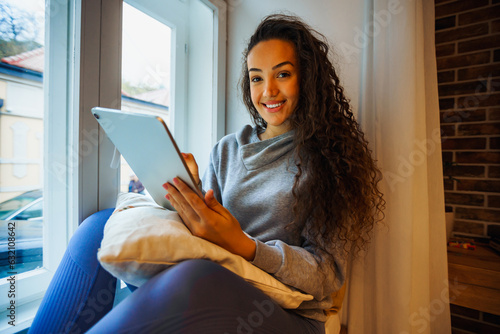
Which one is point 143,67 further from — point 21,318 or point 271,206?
point 21,318

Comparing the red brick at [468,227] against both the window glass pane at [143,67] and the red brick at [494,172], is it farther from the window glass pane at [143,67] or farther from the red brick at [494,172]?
the window glass pane at [143,67]

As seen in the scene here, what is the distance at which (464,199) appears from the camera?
50.5 inches

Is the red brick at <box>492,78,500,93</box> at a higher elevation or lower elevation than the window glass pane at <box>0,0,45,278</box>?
higher

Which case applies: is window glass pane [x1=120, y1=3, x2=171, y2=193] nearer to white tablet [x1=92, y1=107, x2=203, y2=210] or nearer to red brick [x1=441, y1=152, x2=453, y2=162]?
white tablet [x1=92, y1=107, x2=203, y2=210]

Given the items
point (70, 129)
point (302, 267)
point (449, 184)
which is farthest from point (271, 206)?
point (449, 184)

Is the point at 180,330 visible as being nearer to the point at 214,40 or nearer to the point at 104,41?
the point at 104,41

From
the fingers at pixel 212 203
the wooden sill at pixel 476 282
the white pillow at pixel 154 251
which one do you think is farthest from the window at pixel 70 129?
the wooden sill at pixel 476 282

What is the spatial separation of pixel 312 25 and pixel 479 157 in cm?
109

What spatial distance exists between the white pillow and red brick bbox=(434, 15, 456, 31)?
5.40ft

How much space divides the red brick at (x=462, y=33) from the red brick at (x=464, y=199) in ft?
2.74

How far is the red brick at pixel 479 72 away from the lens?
1204mm

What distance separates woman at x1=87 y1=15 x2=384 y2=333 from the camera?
1.82 ft

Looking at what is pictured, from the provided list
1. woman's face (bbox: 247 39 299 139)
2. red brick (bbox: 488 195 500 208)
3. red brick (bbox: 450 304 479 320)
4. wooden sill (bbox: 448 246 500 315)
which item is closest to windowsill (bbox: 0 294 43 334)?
woman's face (bbox: 247 39 299 139)

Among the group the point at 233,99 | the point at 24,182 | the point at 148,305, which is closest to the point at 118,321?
the point at 148,305
